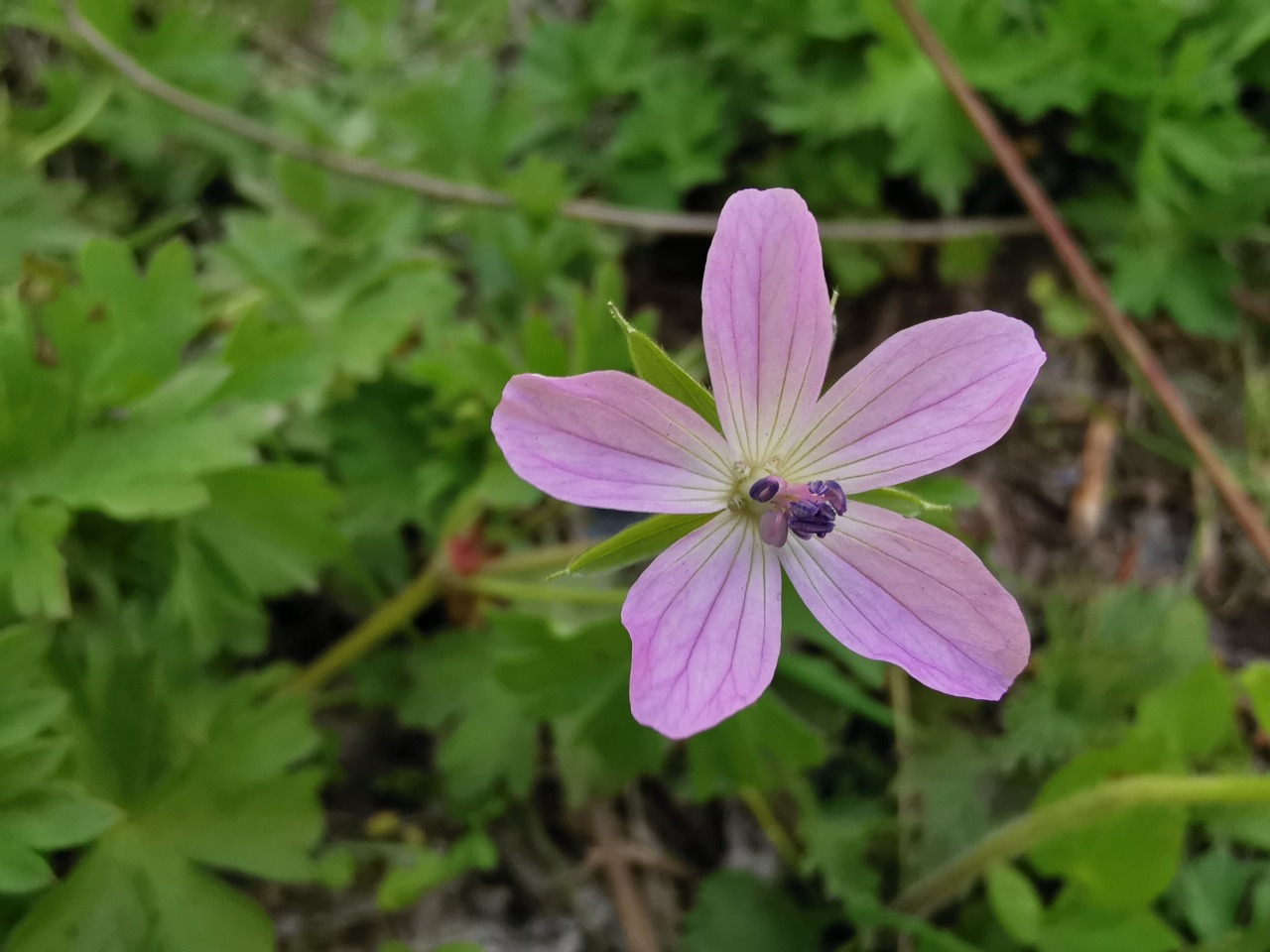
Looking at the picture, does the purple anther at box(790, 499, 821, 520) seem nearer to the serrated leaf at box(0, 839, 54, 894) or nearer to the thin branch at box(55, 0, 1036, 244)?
the serrated leaf at box(0, 839, 54, 894)

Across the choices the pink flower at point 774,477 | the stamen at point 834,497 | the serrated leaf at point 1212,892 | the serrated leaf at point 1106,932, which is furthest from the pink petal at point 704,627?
the serrated leaf at point 1212,892

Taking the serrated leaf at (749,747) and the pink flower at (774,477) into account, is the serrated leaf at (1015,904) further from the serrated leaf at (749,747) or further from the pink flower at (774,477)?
the pink flower at (774,477)

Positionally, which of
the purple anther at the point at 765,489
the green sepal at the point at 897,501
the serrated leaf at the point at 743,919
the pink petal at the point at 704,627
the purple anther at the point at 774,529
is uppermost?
the green sepal at the point at 897,501

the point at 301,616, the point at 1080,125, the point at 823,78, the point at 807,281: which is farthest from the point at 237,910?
the point at 1080,125

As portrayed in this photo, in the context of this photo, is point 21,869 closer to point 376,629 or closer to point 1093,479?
point 376,629

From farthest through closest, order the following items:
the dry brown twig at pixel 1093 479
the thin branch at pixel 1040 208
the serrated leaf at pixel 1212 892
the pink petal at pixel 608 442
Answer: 1. the dry brown twig at pixel 1093 479
2. the thin branch at pixel 1040 208
3. the serrated leaf at pixel 1212 892
4. the pink petal at pixel 608 442

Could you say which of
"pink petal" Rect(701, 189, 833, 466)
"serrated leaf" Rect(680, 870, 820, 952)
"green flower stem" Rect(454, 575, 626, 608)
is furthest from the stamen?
"serrated leaf" Rect(680, 870, 820, 952)

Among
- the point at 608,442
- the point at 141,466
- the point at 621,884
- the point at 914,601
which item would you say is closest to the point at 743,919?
the point at 621,884

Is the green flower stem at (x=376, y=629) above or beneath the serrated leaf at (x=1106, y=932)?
above
